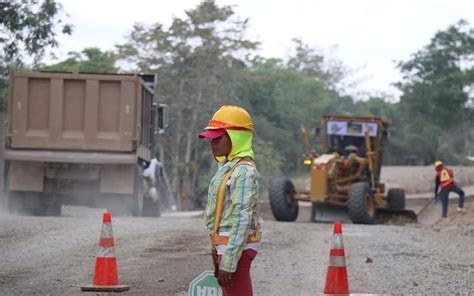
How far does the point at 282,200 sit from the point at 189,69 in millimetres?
26080

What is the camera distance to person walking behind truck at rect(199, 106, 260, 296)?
5.69m

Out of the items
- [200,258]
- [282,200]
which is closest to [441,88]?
[282,200]

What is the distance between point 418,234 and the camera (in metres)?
18.8

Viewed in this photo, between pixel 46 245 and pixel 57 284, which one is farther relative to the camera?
pixel 46 245

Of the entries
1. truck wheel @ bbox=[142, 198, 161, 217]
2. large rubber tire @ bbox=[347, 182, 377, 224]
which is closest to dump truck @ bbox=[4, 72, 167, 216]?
truck wheel @ bbox=[142, 198, 161, 217]

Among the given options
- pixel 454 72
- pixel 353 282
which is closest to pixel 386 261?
pixel 353 282

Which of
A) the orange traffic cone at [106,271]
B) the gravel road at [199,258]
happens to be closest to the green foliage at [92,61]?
the gravel road at [199,258]

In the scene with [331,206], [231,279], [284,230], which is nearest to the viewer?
[231,279]

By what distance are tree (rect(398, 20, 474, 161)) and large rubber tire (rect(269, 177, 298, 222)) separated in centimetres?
2751

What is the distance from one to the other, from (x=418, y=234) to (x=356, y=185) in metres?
4.17

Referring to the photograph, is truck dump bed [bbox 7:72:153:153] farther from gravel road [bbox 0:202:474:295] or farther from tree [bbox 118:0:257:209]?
tree [bbox 118:0:257:209]

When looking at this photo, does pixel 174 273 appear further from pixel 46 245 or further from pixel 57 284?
pixel 46 245

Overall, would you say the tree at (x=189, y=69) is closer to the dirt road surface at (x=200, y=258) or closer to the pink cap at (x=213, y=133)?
the dirt road surface at (x=200, y=258)

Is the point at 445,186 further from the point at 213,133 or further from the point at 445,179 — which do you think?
the point at 213,133
